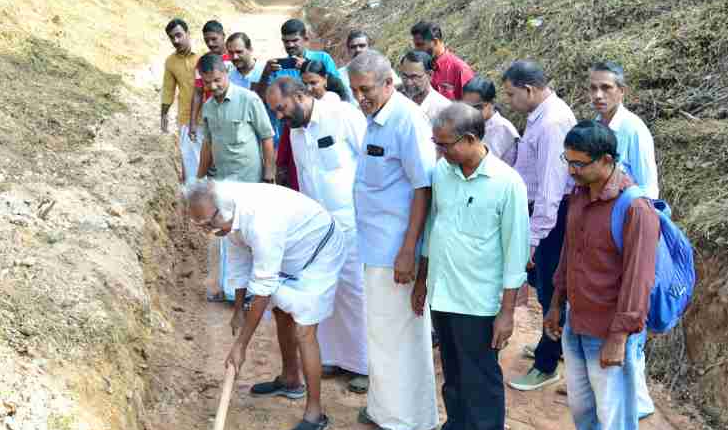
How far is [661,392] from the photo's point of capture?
4.91 meters

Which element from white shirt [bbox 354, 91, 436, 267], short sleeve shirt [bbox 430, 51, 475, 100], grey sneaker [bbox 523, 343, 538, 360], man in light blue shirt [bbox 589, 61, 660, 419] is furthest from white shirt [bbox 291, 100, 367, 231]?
grey sneaker [bbox 523, 343, 538, 360]

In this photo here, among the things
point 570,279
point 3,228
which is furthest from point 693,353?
point 3,228

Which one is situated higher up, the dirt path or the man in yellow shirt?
the man in yellow shirt

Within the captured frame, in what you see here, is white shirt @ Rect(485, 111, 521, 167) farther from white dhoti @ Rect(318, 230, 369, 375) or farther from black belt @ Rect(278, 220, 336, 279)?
black belt @ Rect(278, 220, 336, 279)

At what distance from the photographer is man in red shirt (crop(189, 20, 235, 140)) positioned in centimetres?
670

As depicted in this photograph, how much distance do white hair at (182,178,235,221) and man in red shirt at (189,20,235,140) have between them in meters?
2.90

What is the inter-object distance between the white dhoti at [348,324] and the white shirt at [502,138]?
3.36ft

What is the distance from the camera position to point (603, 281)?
3275 millimetres

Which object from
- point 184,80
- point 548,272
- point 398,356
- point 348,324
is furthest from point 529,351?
point 184,80

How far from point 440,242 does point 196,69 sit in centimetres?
354

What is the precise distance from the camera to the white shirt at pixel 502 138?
480cm

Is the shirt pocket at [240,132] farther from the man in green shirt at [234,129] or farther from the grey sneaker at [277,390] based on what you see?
the grey sneaker at [277,390]

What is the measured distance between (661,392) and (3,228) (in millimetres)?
4430

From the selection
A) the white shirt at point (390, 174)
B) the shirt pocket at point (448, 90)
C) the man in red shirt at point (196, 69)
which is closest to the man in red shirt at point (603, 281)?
the white shirt at point (390, 174)
